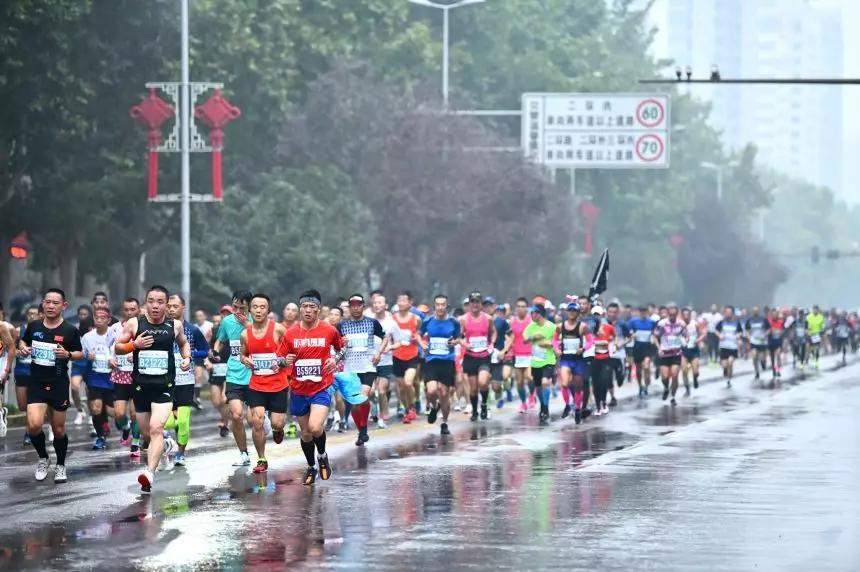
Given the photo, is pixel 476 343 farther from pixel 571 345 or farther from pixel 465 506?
pixel 465 506

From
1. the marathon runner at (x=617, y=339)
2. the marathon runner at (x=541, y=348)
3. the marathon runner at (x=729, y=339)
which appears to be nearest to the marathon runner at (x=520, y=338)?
the marathon runner at (x=541, y=348)

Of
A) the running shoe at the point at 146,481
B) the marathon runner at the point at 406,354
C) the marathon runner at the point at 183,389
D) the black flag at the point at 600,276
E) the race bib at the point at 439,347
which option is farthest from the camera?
the black flag at the point at 600,276

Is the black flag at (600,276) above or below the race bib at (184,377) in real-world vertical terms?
above

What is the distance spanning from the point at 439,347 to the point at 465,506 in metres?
9.21

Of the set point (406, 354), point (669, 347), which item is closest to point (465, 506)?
point (406, 354)

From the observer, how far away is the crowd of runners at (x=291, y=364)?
16.8 meters

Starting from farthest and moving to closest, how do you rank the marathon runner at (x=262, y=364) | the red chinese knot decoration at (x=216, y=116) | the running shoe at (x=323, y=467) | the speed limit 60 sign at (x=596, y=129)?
the speed limit 60 sign at (x=596, y=129) < the red chinese knot decoration at (x=216, y=116) < the marathon runner at (x=262, y=364) < the running shoe at (x=323, y=467)

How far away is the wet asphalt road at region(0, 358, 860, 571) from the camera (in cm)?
1197

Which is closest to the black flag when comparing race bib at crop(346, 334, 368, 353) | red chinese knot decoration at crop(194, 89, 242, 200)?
red chinese knot decoration at crop(194, 89, 242, 200)

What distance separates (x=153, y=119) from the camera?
1542 inches

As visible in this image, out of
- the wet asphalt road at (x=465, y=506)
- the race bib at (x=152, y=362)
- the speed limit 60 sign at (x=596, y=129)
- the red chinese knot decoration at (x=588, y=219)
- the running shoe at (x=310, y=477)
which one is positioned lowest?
the wet asphalt road at (x=465, y=506)

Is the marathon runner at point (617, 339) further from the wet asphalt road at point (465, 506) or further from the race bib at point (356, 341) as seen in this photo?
the race bib at point (356, 341)

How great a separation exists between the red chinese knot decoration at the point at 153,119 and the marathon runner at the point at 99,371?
17173 millimetres

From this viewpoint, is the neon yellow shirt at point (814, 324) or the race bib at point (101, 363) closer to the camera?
the race bib at point (101, 363)
